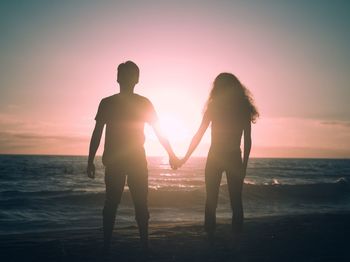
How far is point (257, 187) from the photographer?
950 inches

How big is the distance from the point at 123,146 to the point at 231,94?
1.88 metres

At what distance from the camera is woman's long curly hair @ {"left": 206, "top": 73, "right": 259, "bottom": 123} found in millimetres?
5582

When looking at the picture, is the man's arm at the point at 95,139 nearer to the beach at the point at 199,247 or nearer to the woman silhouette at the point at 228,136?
the beach at the point at 199,247

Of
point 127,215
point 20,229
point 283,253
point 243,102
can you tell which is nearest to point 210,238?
point 283,253

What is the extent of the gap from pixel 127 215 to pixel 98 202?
553 centimetres

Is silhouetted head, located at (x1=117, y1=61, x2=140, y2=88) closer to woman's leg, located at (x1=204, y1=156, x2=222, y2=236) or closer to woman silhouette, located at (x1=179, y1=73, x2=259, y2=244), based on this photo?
woman silhouette, located at (x1=179, y1=73, x2=259, y2=244)

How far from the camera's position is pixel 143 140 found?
199 inches

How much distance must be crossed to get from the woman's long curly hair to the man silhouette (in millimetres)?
1196

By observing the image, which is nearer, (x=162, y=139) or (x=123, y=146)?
(x=123, y=146)

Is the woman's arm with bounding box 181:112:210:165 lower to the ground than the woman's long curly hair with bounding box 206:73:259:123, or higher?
→ lower

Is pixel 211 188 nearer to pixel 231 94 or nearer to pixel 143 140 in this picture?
pixel 143 140

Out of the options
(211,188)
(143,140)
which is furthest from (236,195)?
(143,140)

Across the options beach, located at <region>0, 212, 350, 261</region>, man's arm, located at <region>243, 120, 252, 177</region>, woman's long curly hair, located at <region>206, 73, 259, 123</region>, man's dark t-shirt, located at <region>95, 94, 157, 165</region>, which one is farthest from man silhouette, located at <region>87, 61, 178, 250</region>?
man's arm, located at <region>243, 120, 252, 177</region>

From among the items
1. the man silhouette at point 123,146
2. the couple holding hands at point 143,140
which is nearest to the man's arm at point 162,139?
the couple holding hands at point 143,140
